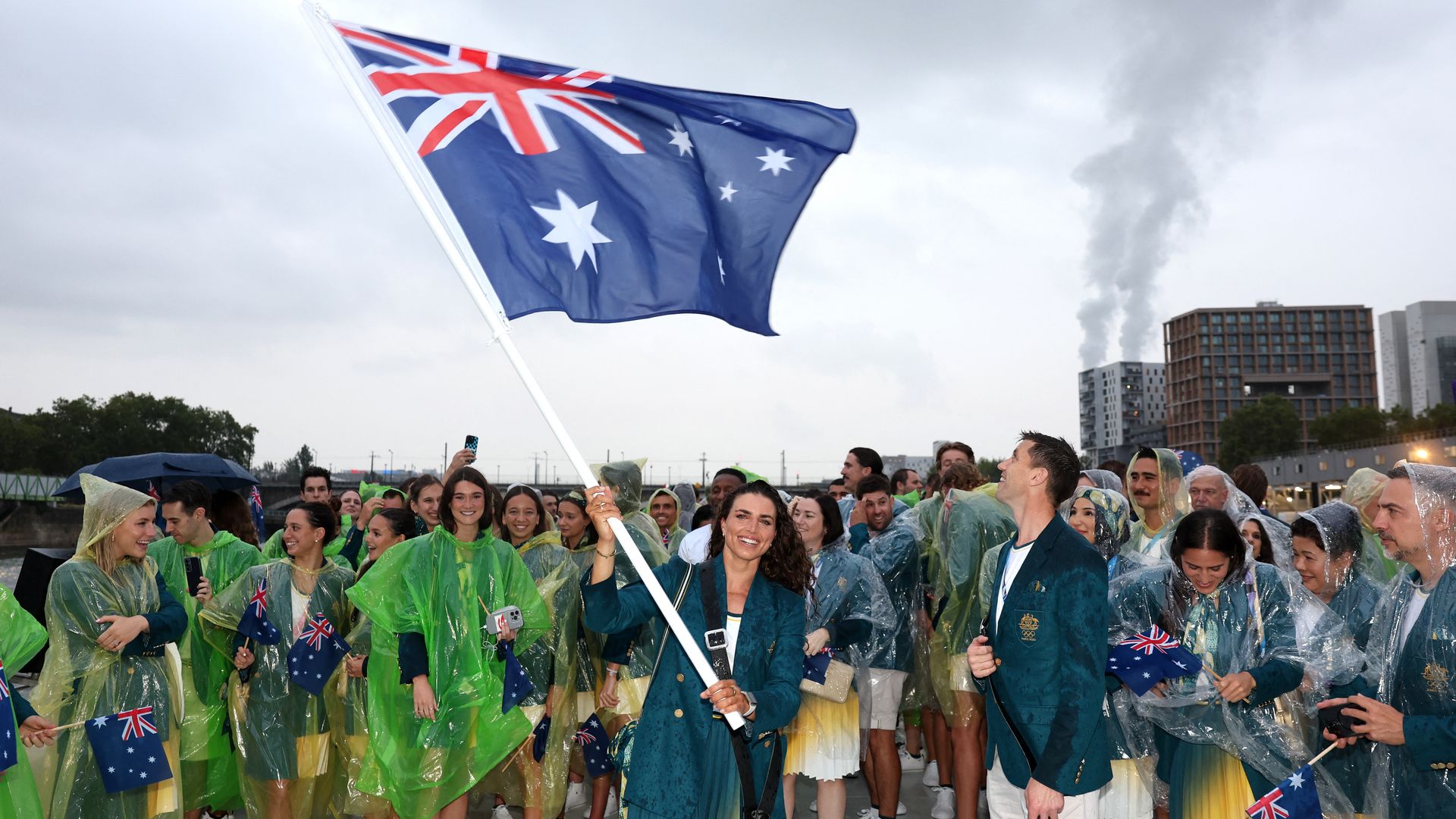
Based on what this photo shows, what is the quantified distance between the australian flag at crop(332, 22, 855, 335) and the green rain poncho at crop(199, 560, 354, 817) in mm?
2788

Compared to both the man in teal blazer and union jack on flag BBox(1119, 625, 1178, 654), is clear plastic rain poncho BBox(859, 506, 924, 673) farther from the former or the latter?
the man in teal blazer

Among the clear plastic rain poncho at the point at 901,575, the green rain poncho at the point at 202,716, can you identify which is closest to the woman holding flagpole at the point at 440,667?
the green rain poncho at the point at 202,716

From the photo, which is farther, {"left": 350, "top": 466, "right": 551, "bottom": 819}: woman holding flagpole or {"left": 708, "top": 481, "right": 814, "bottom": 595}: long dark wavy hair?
{"left": 350, "top": 466, "right": 551, "bottom": 819}: woman holding flagpole

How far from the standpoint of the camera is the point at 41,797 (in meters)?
4.98

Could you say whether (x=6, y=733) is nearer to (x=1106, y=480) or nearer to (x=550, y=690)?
(x=550, y=690)

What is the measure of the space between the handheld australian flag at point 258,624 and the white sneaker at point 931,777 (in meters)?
4.35

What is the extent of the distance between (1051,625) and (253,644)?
4.52 meters

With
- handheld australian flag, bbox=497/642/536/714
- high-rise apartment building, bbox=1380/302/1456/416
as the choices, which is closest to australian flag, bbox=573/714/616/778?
handheld australian flag, bbox=497/642/536/714

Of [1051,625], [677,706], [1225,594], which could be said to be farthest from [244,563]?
[1225,594]

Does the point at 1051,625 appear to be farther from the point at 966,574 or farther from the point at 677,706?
the point at 966,574

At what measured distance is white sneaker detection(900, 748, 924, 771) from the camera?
8117 millimetres

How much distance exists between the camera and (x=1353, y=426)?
9200 centimetres

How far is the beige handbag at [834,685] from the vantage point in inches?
224

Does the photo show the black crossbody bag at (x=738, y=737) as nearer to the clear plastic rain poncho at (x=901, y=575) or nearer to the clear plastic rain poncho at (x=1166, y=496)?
the clear plastic rain poncho at (x=901, y=575)
